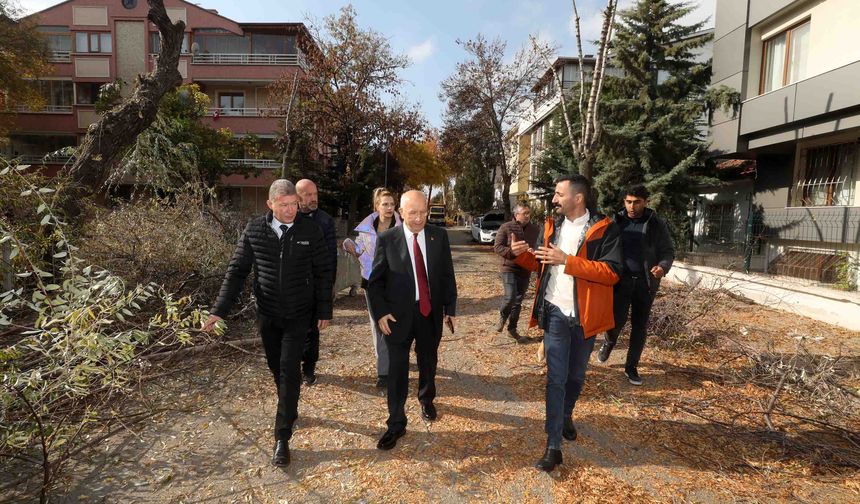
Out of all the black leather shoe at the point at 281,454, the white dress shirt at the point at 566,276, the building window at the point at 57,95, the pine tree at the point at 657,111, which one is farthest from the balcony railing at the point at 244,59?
the black leather shoe at the point at 281,454

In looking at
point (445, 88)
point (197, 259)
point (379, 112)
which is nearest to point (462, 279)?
point (197, 259)

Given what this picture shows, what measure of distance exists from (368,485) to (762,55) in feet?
45.6

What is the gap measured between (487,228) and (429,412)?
71.1ft

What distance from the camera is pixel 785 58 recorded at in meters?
10.8

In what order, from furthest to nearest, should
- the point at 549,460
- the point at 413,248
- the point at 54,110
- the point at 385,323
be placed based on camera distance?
the point at 54,110 → the point at 413,248 → the point at 385,323 → the point at 549,460

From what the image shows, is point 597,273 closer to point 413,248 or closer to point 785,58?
point 413,248

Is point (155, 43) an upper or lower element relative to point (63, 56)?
upper

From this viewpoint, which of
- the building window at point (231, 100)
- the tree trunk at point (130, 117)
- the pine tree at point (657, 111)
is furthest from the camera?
the building window at point (231, 100)

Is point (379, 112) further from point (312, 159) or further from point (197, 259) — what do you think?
point (197, 259)

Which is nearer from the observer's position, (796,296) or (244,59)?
(796,296)

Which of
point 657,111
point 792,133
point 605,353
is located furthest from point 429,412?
point 657,111

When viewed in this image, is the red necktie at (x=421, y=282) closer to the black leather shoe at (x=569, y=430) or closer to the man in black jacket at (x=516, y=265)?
the black leather shoe at (x=569, y=430)

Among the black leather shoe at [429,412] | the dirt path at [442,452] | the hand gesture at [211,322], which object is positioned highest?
the hand gesture at [211,322]

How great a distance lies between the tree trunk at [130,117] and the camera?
23.4ft
